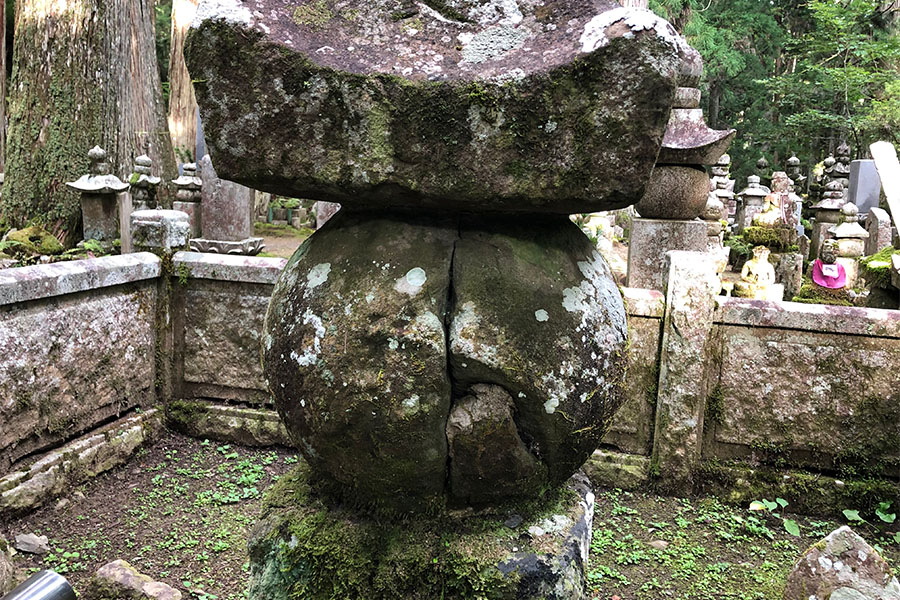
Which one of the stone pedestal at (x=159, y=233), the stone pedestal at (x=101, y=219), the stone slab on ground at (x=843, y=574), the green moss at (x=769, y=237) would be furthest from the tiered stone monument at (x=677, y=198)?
the stone pedestal at (x=101, y=219)

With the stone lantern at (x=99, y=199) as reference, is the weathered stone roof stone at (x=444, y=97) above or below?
above

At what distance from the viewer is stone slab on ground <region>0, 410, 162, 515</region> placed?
4012mm

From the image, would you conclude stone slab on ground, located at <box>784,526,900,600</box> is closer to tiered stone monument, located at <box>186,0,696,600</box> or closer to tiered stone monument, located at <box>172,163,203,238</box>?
tiered stone monument, located at <box>186,0,696,600</box>

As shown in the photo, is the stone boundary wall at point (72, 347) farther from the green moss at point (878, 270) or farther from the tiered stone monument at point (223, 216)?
the green moss at point (878, 270)

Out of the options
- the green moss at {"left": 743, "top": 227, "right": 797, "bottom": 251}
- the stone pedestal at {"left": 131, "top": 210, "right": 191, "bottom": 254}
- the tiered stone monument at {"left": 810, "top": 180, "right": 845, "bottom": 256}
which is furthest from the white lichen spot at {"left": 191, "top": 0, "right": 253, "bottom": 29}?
the tiered stone monument at {"left": 810, "top": 180, "right": 845, "bottom": 256}

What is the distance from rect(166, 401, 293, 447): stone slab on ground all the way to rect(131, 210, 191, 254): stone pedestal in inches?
46.5

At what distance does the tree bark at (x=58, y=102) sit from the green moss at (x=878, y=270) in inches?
394

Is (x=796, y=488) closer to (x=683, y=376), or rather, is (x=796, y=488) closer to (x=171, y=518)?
(x=683, y=376)

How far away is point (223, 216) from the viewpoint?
11.3 meters

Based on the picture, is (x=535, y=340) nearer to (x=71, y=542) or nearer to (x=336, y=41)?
(x=336, y=41)

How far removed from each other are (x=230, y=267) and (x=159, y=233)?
61cm

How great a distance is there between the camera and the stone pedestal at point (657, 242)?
796 centimetres

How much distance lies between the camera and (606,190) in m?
1.90

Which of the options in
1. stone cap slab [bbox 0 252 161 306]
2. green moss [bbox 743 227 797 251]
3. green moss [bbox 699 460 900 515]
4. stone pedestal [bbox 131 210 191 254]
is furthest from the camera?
green moss [bbox 743 227 797 251]
